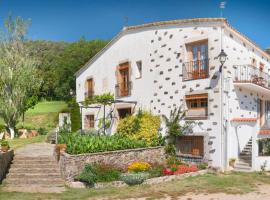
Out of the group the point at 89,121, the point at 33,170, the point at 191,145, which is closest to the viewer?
the point at 33,170

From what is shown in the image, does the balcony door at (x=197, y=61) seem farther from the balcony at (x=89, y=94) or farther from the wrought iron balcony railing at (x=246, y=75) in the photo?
the balcony at (x=89, y=94)

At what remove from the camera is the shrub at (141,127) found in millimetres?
18891

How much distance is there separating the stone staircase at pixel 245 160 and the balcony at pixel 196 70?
15.2 feet

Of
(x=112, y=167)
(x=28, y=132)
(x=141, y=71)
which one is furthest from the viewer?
(x=28, y=132)

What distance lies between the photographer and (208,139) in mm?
16828

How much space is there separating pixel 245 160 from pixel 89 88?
1459 cm

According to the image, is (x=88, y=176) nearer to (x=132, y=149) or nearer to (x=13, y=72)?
(x=132, y=149)

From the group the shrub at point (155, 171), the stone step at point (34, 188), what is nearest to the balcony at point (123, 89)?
the shrub at point (155, 171)

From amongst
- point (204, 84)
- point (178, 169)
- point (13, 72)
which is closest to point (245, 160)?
point (178, 169)

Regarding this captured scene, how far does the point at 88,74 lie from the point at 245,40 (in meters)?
13.3

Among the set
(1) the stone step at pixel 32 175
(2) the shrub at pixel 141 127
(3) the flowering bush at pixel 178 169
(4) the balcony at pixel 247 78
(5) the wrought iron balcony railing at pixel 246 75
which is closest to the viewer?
(1) the stone step at pixel 32 175

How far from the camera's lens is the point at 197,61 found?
→ 17.8 metres

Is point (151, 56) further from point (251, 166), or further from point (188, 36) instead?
point (251, 166)

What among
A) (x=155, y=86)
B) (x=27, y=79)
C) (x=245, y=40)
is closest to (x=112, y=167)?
(x=155, y=86)
